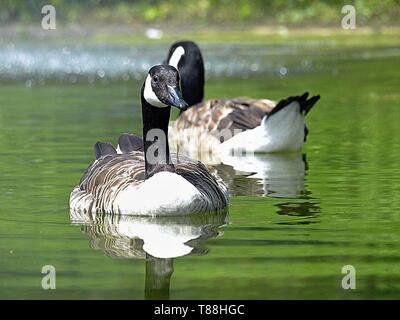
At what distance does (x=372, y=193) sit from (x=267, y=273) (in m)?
2.96

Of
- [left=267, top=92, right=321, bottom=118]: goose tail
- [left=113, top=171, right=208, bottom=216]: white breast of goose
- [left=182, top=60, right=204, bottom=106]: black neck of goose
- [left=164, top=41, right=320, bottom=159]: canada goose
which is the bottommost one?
[left=113, top=171, right=208, bottom=216]: white breast of goose

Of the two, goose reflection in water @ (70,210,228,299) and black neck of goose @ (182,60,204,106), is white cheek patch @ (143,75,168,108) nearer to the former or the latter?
goose reflection in water @ (70,210,228,299)

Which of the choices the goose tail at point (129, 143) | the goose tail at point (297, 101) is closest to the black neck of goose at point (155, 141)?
the goose tail at point (129, 143)

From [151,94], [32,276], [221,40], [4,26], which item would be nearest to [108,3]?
[4,26]

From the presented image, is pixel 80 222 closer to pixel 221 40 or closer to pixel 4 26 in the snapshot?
pixel 221 40

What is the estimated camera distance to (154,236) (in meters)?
8.05

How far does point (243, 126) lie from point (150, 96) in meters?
3.94

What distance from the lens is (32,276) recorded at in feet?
22.6

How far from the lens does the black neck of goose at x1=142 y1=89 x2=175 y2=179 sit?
8.70 m

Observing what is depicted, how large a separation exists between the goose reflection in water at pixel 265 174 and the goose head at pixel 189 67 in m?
2.18

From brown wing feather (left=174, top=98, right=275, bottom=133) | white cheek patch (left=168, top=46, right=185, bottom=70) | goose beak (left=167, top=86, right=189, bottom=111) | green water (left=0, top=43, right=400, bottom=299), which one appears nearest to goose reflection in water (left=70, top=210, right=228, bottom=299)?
green water (left=0, top=43, right=400, bottom=299)

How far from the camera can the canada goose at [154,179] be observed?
848cm

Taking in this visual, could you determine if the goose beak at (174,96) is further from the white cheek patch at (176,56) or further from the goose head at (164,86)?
the white cheek patch at (176,56)

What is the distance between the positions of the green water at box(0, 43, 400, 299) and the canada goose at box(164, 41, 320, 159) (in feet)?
0.98
